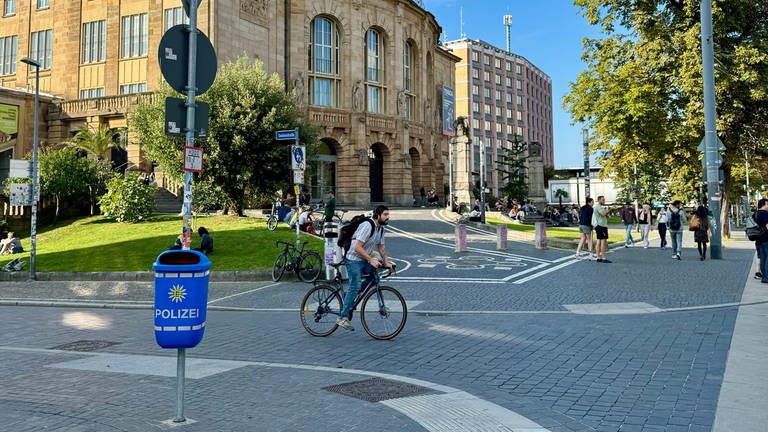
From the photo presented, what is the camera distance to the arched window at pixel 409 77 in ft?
179

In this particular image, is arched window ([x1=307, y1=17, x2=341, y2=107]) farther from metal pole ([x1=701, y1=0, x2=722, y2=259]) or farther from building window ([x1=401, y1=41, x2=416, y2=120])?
metal pole ([x1=701, y1=0, x2=722, y2=259])

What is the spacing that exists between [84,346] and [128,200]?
2083cm

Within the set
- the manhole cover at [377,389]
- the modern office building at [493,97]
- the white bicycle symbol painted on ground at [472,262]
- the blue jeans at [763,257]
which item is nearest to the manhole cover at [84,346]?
the manhole cover at [377,389]

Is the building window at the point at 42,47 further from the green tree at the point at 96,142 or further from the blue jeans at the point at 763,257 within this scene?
the blue jeans at the point at 763,257

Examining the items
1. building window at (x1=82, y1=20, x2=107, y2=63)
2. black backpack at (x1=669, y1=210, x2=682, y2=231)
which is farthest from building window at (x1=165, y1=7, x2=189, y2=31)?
black backpack at (x1=669, y1=210, x2=682, y2=231)

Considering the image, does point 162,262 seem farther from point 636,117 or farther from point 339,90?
point 339,90

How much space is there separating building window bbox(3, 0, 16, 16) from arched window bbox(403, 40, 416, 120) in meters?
33.7

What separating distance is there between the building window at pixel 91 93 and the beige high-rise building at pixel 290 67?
Result: 0.27ft

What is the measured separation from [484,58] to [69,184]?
87.3m

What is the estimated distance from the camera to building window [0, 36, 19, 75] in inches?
1859

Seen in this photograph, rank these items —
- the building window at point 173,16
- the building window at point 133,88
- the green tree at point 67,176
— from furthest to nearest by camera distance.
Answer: the building window at point 133,88 < the building window at point 173,16 < the green tree at point 67,176

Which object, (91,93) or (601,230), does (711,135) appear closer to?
(601,230)

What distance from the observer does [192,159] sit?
27.7 feet

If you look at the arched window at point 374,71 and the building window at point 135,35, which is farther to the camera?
the arched window at point 374,71
